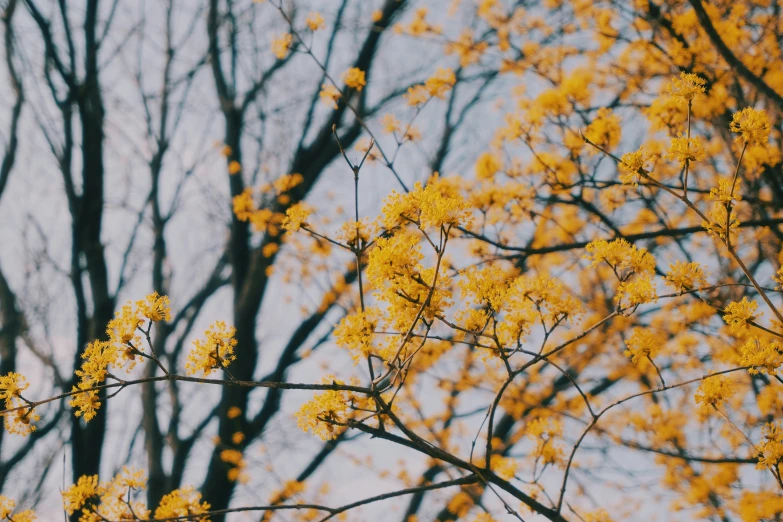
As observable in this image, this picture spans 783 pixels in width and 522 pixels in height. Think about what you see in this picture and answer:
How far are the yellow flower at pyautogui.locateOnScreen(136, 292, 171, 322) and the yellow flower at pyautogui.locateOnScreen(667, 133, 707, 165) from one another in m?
2.05

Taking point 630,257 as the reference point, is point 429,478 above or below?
above

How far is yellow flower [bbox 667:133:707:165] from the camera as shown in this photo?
2256 mm

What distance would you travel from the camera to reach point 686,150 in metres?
2.27

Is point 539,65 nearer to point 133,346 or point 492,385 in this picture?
point 492,385

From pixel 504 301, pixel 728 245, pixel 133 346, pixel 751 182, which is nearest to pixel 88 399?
pixel 133 346

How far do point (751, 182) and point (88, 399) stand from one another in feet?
14.6

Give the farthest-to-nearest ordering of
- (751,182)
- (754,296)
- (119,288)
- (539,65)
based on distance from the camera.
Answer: (119,288) → (539,65) → (754,296) → (751,182)

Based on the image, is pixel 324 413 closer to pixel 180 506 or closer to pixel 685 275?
pixel 180 506

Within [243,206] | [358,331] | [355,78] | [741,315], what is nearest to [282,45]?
[355,78]

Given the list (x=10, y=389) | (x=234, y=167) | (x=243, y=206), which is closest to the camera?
(x=10, y=389)

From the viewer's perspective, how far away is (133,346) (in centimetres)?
212

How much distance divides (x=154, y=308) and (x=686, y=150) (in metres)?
2.15

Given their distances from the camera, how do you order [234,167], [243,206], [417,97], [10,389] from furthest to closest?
[234,167]
[243,206]
[417,97]
[10,389]

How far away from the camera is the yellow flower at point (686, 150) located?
2256 mm
